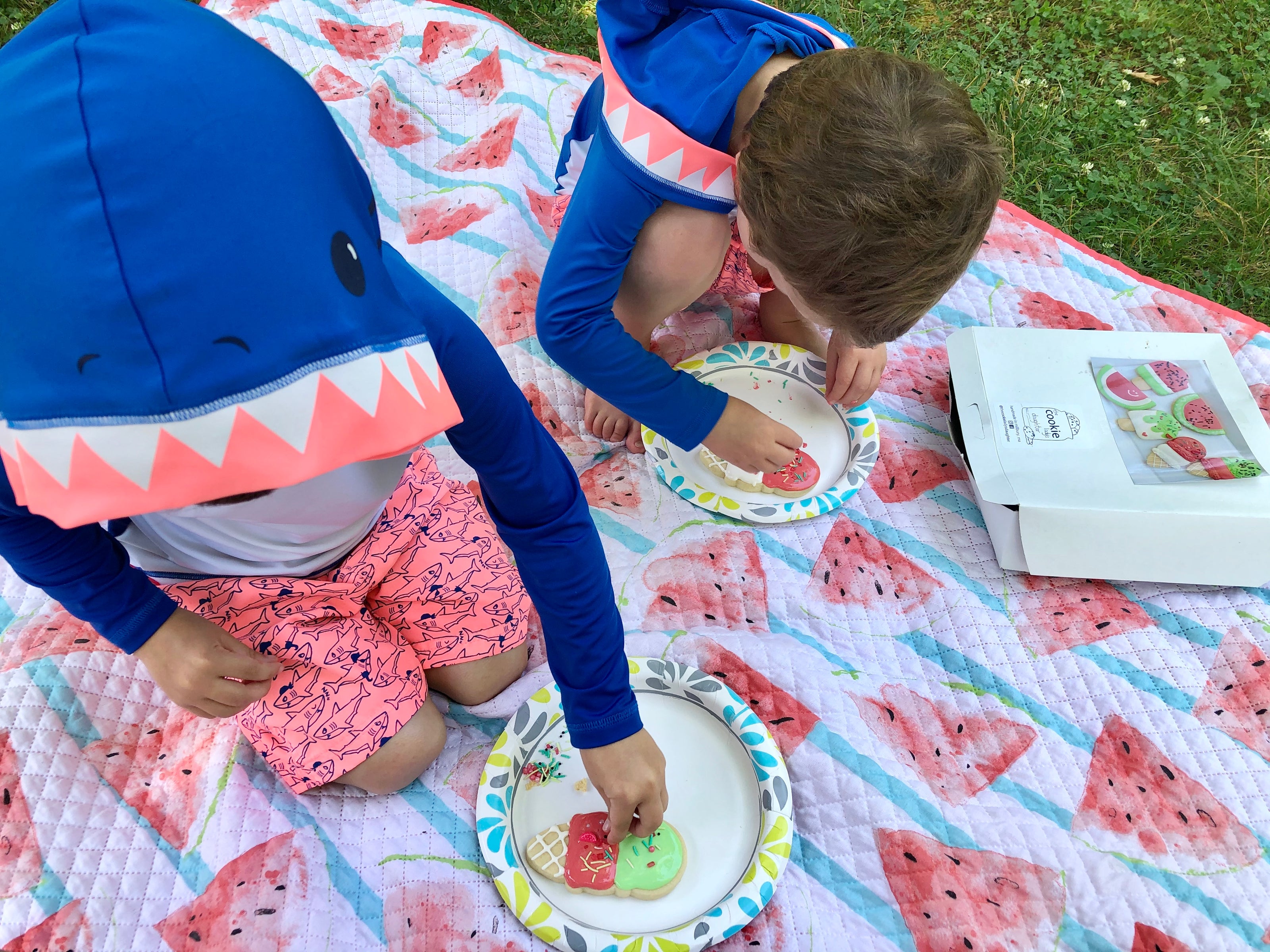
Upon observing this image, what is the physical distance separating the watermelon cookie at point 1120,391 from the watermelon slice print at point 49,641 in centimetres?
133

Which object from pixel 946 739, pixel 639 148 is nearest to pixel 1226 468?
pixel 946 739

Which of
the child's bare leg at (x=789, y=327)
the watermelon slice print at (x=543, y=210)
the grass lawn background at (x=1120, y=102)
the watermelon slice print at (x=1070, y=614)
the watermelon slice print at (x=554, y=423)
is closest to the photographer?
the watermelon slice print at (x=1070, y=614)

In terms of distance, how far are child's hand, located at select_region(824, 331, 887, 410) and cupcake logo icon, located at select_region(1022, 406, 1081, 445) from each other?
21 centimetres

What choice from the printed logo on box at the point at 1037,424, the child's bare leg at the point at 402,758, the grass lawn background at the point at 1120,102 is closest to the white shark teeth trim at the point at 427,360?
the child's bare leg at the point at 402,758

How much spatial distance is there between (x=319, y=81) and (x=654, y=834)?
4.84ft

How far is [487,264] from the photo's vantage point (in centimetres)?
141

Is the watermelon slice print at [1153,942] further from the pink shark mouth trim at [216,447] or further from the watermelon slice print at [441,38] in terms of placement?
the watermelon slice print at [441,38]

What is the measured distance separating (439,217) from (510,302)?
25 cm

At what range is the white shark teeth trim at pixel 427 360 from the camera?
0.49 metres

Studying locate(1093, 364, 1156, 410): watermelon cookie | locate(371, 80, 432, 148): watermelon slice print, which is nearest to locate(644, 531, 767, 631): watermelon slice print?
locate(1093, 364, 1156, 410): watermelon cookie

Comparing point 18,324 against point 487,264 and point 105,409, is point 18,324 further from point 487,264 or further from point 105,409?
point 487,264

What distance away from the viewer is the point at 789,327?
137cm

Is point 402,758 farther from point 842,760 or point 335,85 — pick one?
point 335,85

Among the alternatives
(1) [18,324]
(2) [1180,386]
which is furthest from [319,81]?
(2) [1180,386]
